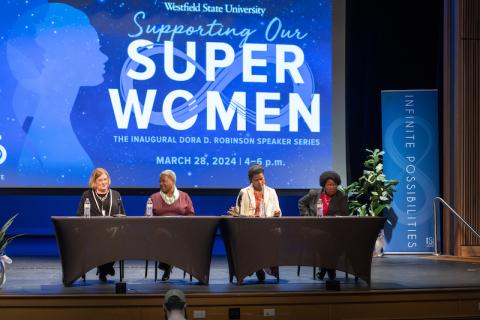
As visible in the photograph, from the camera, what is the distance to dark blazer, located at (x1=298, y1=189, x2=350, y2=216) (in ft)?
20.7

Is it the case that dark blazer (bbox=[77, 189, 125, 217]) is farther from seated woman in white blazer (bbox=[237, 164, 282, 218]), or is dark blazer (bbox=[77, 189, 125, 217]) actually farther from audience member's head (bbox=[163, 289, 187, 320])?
audience member's head (bbox=[163, 289, 187, 320])

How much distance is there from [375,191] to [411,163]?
0.58 m

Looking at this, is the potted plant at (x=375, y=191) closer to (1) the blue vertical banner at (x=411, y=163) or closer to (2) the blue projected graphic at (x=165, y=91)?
(1) the blue vertical banner at (x=411, y=163)

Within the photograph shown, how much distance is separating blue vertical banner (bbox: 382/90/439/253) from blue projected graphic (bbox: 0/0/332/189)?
2.80ft

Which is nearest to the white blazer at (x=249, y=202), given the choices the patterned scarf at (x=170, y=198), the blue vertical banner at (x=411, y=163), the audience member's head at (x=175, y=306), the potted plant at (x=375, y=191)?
the patterned scarf at (x=170, y=198)

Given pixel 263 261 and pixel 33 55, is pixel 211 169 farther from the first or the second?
pixel 263 261

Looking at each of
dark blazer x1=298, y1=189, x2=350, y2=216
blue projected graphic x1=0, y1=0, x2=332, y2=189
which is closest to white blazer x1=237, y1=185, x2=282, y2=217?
dark blazer x1=298, y1=189, x2=350, y2=216

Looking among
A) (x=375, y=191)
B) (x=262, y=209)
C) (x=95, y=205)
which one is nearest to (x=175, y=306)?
(x=262, y=209)

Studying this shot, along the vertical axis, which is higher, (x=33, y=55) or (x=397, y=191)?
(x=33, y=55)

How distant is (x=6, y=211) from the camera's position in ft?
28.8

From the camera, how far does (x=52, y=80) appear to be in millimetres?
8219

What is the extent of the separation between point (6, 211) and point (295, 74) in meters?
3.73

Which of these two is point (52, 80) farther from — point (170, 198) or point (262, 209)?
point (262, 209)

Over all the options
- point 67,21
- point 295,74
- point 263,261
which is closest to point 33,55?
point 67,21
